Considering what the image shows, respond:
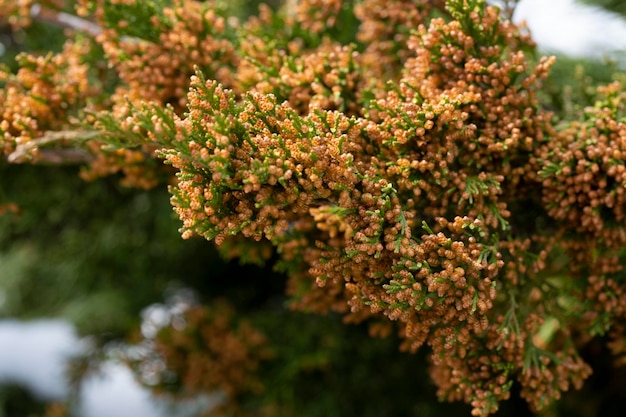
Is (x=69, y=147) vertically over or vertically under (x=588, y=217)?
under

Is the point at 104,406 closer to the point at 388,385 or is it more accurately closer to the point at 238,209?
the point at 388,385

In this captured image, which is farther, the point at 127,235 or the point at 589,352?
the point at 127,235

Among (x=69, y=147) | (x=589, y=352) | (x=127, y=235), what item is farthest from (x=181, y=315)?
(x=589, y=352)

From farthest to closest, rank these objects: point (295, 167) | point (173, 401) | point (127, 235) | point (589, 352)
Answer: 1. point (127, 235)
2. point (173, 401)
3. point (589, 352)
4. point (295, 167)

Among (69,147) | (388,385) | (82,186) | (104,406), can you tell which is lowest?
(104,406)

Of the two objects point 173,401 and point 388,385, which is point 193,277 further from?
point 388,385

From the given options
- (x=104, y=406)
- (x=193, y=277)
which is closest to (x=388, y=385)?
(x=193, y=277)

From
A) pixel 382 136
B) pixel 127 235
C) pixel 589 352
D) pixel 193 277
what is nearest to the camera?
pixel 382 136
